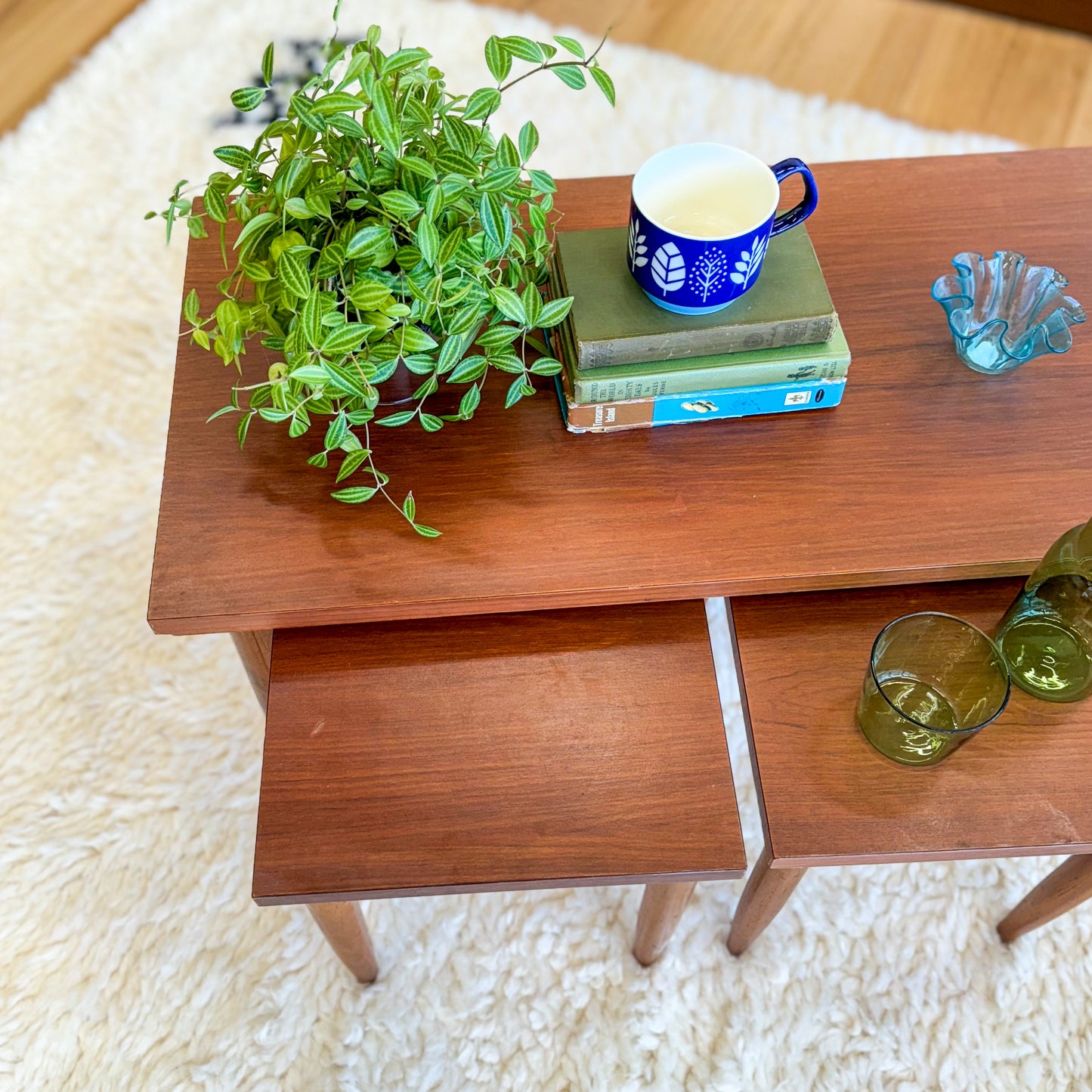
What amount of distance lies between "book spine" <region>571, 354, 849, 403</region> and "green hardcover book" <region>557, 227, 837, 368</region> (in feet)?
0.05

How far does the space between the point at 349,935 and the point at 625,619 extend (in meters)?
0.39

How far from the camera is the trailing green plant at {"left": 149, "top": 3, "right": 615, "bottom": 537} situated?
76cm

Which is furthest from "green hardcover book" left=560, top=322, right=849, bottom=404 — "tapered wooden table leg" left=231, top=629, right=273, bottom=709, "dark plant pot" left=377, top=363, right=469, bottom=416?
"tapered wooden table leg" left=231, top=629, right=273, bottom=709

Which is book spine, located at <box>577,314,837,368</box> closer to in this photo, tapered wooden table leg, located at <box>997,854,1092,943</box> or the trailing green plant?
the trailing green plant

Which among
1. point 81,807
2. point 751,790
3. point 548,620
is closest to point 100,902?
point 81,807

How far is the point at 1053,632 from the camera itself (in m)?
0.89

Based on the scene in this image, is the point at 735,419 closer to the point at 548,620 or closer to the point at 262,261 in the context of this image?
the point at 548,620

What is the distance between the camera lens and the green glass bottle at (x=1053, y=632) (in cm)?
86

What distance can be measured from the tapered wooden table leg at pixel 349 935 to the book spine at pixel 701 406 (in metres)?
0.47

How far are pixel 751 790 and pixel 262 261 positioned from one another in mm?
778

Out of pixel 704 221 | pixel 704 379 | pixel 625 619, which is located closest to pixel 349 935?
pixel 625 619

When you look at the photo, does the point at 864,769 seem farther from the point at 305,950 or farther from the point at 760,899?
the point at 305,950

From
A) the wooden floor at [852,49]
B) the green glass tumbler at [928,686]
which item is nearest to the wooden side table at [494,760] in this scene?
the green glass tumbler at [928,686]

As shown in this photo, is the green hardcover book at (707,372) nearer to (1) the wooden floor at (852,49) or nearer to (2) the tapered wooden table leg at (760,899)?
(2) the tapered wooden table leg at (760,899)
